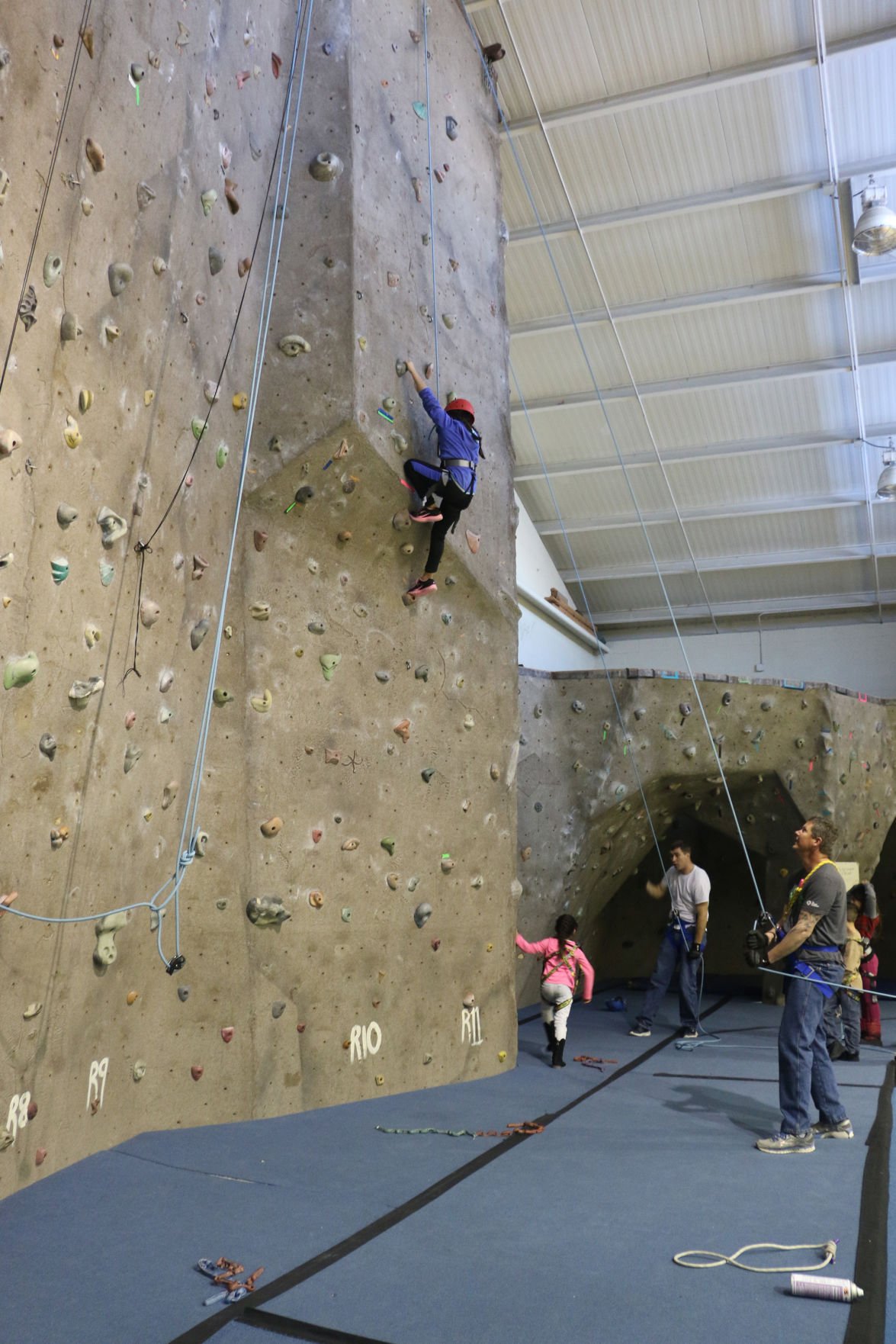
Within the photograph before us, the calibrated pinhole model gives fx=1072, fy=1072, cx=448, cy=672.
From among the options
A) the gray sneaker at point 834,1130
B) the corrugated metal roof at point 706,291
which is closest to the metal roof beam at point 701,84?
the corrugated metal roof at point 706,291

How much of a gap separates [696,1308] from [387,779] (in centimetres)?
255

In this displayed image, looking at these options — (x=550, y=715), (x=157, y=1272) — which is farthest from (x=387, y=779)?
(x=550, y=715)

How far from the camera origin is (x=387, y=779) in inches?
178

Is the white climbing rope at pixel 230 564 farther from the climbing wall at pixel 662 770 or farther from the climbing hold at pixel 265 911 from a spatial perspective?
the climbing wall at pixel 662 770

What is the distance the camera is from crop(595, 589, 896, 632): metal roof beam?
13.8 metres

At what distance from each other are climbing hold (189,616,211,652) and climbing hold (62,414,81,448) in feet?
2.96

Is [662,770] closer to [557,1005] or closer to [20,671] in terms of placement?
[557,1005]

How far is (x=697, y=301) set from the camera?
10000 millimetres

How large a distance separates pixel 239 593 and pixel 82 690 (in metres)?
1.09

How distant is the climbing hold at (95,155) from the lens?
9.57ft

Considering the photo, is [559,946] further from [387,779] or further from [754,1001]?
[754,1001]

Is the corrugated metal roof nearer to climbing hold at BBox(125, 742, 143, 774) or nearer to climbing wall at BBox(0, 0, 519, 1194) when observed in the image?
climbing wall at BBox(0, 0, 519, 1194)

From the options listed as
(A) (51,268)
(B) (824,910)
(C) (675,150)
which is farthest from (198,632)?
(C) (675,150)

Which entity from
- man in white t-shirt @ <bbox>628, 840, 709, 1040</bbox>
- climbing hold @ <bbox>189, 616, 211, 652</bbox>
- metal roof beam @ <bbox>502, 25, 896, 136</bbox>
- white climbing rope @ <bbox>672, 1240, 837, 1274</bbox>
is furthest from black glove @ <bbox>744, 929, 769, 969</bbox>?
metal roof beam @ <bbox>502, 25, 896, 136</bbox>
